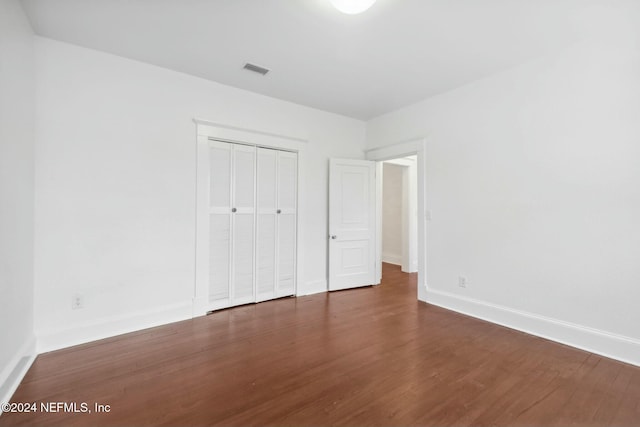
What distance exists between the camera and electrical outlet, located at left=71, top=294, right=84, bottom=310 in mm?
2482

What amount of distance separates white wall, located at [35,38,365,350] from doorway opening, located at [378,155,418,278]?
3.66m

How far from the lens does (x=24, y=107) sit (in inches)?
83.9

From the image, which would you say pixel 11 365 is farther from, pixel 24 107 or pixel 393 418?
pixel 393 418

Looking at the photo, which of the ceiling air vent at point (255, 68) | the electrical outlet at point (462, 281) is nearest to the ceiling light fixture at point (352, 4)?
the ceiling air vent at point (255, 68)

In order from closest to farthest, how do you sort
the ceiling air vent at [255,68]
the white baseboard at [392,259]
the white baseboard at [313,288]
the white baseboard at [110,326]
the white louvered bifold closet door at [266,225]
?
1. the white baseboard at [110,326]
2. the ceiling air vent at [255,68]
3. the white louvered bifold closet door at [266,225]
4. the white baseboard at [313,288]
5. the white baseboard at [392,259]

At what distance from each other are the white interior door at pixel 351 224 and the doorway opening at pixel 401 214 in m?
1.33

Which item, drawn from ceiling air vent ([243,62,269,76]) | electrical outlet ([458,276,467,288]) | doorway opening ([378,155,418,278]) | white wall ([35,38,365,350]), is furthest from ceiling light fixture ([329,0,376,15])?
doorway opening ([378,155,418,278])

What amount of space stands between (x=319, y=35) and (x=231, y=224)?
2.27 meters

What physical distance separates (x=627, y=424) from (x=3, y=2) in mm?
4653

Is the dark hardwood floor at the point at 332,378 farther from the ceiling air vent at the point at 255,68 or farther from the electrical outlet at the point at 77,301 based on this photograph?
the ceiling air vent at the point at 255,68

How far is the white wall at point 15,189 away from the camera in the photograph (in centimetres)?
178

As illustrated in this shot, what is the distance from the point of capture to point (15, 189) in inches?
77.1

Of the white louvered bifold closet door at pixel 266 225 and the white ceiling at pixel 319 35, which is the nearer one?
the white ceiling at pixel 319 35

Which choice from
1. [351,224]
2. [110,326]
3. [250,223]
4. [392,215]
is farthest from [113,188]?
[392,215]
